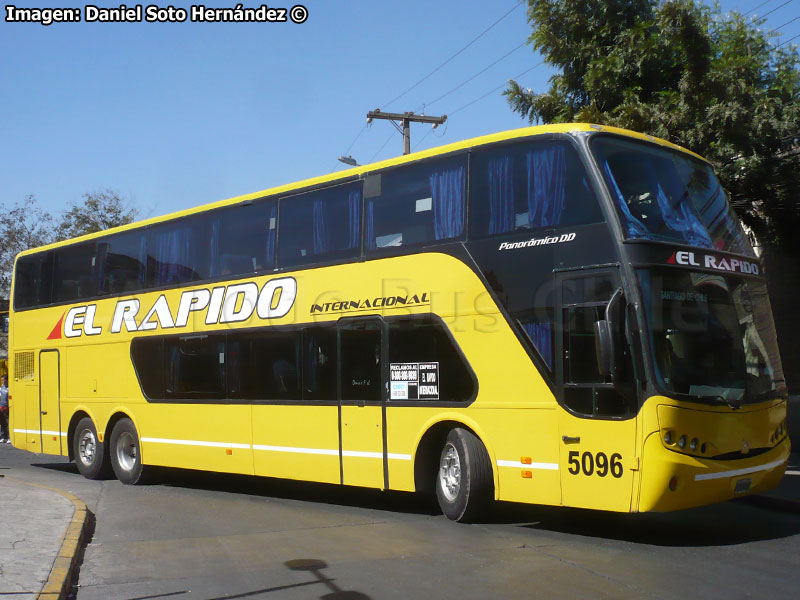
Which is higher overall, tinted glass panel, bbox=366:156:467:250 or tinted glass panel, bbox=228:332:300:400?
tinted glass panel, bbox=366:156:467:250

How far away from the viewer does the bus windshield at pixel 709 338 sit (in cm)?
876

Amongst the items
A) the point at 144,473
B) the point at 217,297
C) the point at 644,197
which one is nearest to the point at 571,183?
the point at 644,197

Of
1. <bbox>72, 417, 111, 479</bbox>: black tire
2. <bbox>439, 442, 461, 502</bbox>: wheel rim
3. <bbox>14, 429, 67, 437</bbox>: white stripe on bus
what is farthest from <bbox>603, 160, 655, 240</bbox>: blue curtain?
<bbox>14, 429, 67, 437</bbox>: white stripe on bus

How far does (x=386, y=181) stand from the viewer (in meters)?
11.7

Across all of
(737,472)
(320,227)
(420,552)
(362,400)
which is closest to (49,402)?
(320,227)

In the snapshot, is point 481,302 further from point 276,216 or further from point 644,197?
point 276,216

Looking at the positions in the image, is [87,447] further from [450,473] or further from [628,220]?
[628,220]

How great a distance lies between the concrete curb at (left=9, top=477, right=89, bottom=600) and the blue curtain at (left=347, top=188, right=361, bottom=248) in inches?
184

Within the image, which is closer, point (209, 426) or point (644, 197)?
point (644, 197)

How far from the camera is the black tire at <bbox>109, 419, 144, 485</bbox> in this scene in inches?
630

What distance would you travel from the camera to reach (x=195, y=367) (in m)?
14.7

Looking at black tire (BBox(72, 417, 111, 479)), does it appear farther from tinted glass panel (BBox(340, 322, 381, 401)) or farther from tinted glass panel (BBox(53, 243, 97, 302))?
tinted glass panel (BBox(340, 322, 381, 401))

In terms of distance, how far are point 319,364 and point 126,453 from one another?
5.73 metres

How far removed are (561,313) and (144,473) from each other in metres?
9.48
